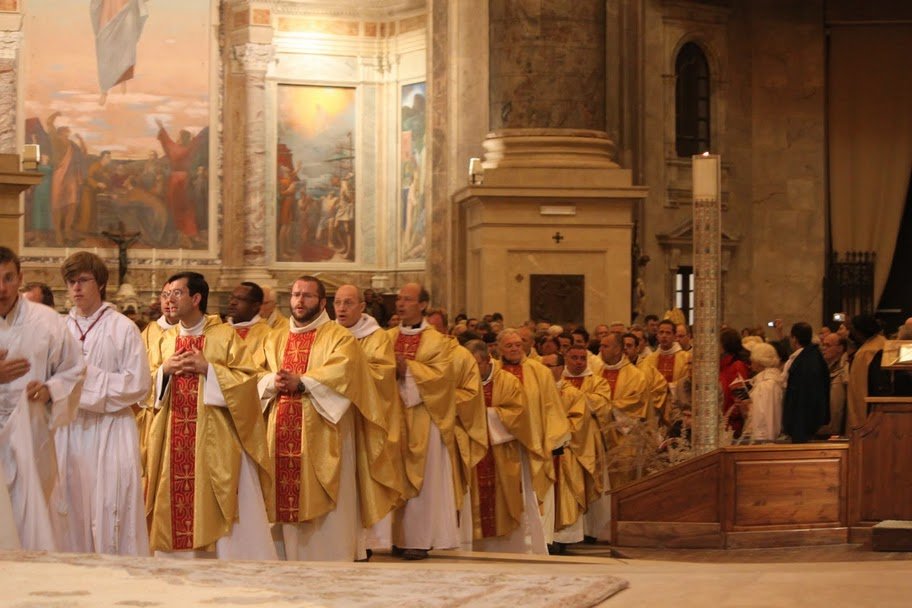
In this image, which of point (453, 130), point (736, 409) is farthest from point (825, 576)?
point (453, 130)

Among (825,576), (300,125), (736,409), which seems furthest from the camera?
(300,125)

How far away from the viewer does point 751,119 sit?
27969mm

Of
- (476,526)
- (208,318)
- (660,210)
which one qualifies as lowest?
(476,526)

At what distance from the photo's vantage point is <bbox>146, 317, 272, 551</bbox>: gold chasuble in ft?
29.5

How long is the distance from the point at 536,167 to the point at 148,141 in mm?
Result: 10409

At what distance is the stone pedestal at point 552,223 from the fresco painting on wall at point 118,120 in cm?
966

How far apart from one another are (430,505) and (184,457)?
232cm

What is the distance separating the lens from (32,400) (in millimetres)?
7348

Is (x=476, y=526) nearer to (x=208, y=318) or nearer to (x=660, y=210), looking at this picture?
(x=208, y=318)

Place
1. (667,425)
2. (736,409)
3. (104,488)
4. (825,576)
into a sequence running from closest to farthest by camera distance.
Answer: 1. (825,576)
2. (104,488)
3. (736,409)
4. (667,425)

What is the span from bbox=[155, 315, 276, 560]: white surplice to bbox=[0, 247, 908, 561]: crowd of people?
11 mm

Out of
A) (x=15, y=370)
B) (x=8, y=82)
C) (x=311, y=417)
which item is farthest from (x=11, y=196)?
(x=8, y=82)

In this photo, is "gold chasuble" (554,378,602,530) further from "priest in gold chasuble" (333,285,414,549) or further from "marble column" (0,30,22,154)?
"marble column" (0,30,22,154)

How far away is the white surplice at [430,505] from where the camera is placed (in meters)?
10.9
